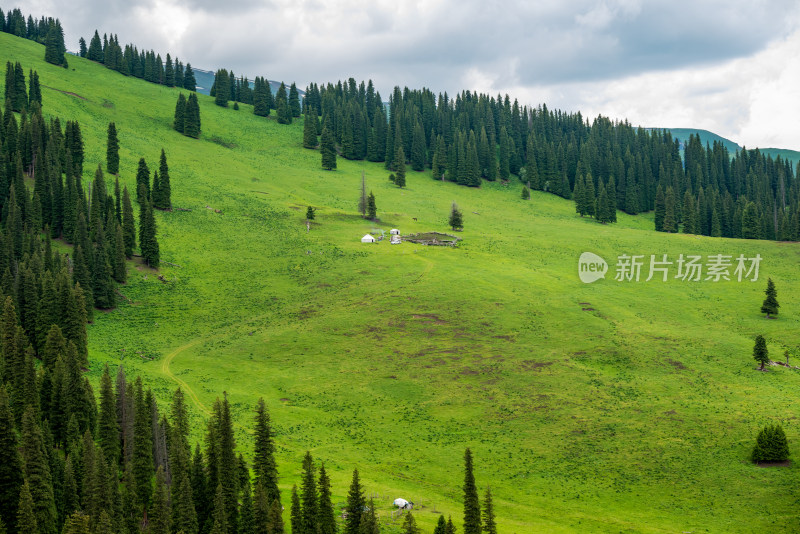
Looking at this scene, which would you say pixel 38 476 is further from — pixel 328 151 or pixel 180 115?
pixel 180 115

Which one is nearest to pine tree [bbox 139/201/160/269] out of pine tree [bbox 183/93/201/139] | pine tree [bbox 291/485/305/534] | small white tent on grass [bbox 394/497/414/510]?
small white tent on grass [bbox 394/497/414/510]

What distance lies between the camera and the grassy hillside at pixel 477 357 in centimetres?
6175

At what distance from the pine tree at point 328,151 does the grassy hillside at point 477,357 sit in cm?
3775

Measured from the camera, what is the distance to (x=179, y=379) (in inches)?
3211

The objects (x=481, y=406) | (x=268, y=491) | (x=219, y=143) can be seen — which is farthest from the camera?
(x=219, y=143)

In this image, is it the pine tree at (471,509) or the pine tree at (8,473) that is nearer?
the pine tree at (471,509)

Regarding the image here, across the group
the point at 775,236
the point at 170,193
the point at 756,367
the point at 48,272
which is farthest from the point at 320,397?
the point at 775,236

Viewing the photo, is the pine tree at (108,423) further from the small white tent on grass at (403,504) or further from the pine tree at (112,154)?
the pine tree at (112,154)

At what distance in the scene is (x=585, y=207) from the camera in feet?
602

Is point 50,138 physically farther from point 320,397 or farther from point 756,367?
point 756,367

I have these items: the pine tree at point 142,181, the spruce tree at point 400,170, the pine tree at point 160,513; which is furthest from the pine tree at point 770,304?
the pine tree at point 142,181

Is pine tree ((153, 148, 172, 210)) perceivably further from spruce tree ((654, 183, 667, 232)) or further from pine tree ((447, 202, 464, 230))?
spruce tree ((654, 183, 667, 232))

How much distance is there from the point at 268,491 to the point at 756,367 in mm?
62466

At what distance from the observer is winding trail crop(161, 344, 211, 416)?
7469cm
